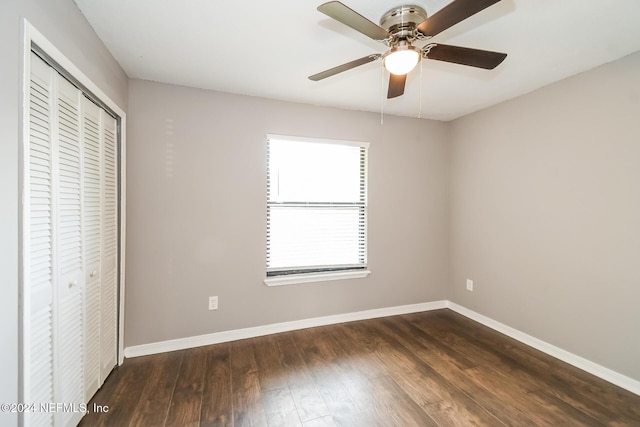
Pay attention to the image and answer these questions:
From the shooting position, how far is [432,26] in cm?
127

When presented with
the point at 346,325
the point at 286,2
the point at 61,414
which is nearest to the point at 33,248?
the point at 61,414

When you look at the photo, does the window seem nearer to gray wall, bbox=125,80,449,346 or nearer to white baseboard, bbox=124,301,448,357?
gray wall, bbox=125,80,449,346

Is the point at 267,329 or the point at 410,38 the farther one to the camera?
the point at 267,329

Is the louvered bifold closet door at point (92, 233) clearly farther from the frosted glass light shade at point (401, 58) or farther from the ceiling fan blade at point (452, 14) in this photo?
the ceiling fan blade at point (452, 14)

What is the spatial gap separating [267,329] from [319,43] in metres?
2.63

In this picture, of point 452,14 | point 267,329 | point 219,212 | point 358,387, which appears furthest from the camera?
point 267,329

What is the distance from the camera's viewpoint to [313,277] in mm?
2859

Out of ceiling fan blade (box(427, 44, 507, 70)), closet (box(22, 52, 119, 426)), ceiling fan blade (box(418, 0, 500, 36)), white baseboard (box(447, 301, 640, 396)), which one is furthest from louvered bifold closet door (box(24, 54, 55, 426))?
white baseboard (box(447, 301, 640, 396))

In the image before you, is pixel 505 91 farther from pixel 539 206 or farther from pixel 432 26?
pixel 432 26

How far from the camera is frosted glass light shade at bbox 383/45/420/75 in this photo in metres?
1.36

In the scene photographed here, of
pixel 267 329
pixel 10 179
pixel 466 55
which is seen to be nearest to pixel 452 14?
pixel 466 55

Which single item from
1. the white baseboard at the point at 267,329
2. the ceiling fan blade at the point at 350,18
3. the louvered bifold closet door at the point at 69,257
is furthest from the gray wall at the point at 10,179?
the white baseboard at the point at 267,329

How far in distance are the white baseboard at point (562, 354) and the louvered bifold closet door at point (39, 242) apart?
358 centimetres

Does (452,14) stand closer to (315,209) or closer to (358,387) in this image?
(315,209)
